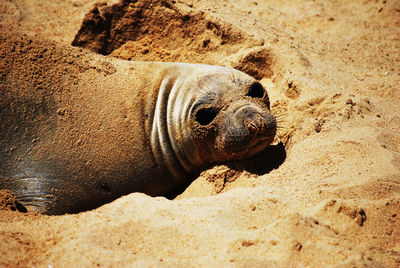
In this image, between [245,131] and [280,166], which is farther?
[280,166]

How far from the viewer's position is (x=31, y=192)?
2805 millimetres

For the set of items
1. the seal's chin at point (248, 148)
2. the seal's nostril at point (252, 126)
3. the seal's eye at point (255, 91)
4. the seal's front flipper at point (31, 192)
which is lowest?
the seal's front flipper at point (31, 192)

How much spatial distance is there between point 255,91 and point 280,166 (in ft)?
2.21

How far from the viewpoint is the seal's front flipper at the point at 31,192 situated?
2.79 m

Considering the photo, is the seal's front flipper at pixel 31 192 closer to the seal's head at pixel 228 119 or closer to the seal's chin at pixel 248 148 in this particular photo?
the seal's head at pixel 228 119

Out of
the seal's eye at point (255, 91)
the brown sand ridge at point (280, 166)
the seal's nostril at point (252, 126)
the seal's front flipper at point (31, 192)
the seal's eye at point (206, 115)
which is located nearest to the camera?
the brown sand ridge at point (280, 166)

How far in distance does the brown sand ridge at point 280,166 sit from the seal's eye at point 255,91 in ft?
1.43

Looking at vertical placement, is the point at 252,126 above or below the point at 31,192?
above

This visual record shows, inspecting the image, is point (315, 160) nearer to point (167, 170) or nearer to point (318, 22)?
point (167, 170)

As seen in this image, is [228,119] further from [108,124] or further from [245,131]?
[108,124]

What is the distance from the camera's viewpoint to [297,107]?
363cm

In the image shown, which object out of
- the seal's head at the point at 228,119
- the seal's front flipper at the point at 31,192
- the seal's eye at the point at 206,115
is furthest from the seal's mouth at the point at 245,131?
the seal's front flipper at the point at 31,192

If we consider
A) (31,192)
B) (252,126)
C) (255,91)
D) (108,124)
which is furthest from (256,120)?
(31,192)

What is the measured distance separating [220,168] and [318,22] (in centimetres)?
325
